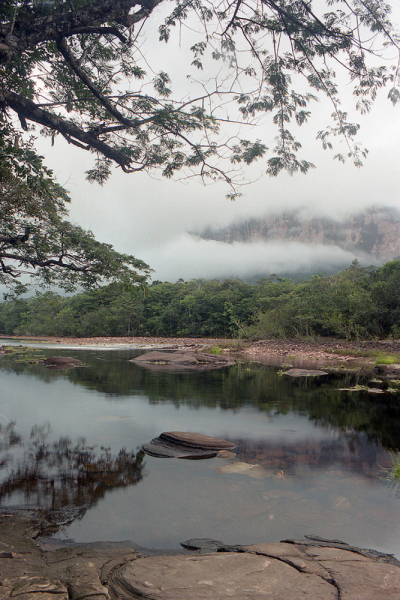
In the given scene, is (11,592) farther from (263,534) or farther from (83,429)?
(83,429)

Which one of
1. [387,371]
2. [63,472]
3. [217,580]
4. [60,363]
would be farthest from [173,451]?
[60,363]

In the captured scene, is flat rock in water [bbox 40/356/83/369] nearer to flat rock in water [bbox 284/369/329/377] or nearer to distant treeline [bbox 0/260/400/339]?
distant treeline [bbox 0/260/400/339]

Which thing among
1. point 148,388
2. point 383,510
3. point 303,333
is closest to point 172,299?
point 303,333

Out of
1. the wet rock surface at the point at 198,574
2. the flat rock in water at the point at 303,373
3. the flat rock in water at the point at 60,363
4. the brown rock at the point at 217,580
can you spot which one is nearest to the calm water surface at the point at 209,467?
the wet rock surface at the point at 198,574

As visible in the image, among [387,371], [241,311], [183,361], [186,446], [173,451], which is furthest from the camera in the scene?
[241,311]

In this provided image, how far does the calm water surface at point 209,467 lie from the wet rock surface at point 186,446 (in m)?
0.28

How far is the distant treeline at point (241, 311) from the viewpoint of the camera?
29.3 metres

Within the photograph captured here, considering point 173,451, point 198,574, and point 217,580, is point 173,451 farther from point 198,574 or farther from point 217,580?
point 217,580

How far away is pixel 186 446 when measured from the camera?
7434 mm

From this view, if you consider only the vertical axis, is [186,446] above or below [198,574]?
below

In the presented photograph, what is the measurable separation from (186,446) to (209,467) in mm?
1016

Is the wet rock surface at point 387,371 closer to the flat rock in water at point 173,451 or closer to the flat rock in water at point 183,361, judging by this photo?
the flat rock in water at point 183,361

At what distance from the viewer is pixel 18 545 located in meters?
3.72

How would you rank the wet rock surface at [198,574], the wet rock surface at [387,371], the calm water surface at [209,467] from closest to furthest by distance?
the wet rock surface at [198,574], the calm water surface at [209,467], the wet rock surface at [387,371]
